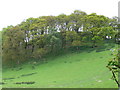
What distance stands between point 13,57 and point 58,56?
11.2 meters

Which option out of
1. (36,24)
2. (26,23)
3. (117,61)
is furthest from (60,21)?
(117,61)

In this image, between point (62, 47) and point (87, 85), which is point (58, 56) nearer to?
point (62, 47)

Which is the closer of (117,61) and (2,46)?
(117,61)

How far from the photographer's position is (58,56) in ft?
118

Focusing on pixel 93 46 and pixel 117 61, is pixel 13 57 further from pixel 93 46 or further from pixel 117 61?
pixel 117 61

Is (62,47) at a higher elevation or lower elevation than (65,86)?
higher

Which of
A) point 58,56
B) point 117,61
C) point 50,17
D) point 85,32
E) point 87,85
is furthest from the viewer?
point 50,17

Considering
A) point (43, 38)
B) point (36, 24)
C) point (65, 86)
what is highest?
point (36, 24)

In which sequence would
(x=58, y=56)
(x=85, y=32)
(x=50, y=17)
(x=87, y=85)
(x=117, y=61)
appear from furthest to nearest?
1. (x=50, y=17)
2. (x=85, y=32)
3. (x=58, y=56)
4. (x=87, y=85)
5. (x=117, y=61)

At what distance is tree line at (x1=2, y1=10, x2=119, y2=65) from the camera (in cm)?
3688

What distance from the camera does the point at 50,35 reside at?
36.5 metres

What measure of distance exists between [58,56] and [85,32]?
9.85m

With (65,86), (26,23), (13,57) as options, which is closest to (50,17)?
(26,23)

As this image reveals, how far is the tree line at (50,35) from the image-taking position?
36875mm
